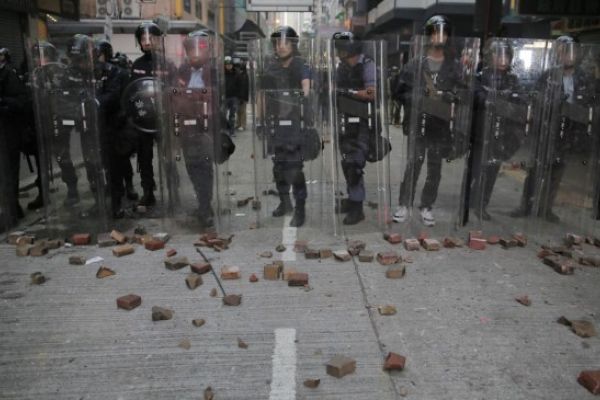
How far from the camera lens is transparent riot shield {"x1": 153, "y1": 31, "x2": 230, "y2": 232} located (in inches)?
205

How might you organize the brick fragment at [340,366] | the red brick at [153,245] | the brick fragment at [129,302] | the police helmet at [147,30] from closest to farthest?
1. the brick fragment at [340,366]
2. the brick fragment at [129,302]
3. the red brick at [153,245]
4. the police helmet at [147,30]

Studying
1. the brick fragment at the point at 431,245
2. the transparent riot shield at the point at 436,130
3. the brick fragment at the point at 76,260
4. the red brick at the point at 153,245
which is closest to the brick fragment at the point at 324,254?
the brick fragment at the point at 431,245

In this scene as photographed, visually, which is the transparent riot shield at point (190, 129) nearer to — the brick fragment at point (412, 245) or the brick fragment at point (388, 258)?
the brick fragment at point (388, 258)

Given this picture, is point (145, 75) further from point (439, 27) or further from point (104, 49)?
point (439, 27)

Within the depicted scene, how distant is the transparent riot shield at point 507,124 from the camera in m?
5.21

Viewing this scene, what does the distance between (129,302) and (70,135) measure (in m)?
2.29

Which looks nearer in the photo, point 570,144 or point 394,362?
point 394,362

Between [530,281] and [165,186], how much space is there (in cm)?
364

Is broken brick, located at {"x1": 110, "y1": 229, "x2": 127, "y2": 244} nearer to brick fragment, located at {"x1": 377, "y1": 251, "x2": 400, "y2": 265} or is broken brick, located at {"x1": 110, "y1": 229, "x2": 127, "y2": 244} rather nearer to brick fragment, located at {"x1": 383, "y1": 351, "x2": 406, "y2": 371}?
brick fragment, located at {"x1": 377, "y1": 251, "x2": 400, "y2": 265}

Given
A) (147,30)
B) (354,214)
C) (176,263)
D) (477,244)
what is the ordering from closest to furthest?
(176,263) < (477,244) < (147,30) < (354,214)

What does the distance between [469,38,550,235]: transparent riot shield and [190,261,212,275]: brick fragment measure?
2.93 meters

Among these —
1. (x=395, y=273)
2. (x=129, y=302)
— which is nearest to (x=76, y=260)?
(x=129, y=302)

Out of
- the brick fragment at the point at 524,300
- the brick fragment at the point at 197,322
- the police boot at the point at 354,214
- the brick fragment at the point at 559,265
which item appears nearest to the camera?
the brick fragment at the point at 197,322

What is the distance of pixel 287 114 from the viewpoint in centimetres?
552
